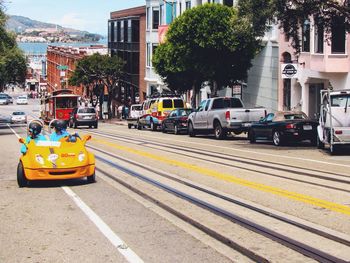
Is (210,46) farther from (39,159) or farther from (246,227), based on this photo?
(246,227)

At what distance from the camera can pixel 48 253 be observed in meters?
7.88

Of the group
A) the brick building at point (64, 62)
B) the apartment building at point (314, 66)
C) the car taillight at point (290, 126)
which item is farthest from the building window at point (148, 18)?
the car taillight at point (290, 126)

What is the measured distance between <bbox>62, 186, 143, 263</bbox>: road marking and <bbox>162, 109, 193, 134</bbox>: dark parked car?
24.2m

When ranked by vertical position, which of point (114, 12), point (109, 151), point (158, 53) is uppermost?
point (114, 12)

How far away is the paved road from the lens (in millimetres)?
7902

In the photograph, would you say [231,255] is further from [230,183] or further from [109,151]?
[109,151]

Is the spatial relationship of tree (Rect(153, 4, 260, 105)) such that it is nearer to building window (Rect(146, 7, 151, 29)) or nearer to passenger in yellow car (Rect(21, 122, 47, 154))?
passenger in yellow car (Rect(21, 122, 47, 154))

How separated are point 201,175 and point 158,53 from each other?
3088 centimetres

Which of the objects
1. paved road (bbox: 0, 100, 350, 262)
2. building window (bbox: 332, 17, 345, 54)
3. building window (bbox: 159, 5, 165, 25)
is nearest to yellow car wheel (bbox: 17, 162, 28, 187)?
paved road (bbox: 0, 100, 350, 262)

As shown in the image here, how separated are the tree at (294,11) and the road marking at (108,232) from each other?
14142 mm

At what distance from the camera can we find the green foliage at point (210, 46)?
39.1 metres

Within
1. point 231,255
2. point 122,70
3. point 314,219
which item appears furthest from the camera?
point 122,70

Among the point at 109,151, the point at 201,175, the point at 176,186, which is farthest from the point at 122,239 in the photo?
the point at 109,151

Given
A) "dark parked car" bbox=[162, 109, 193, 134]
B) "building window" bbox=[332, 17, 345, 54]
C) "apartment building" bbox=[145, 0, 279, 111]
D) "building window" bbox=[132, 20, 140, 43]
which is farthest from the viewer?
"building window" bbox=[132, 20, 140, 43]
